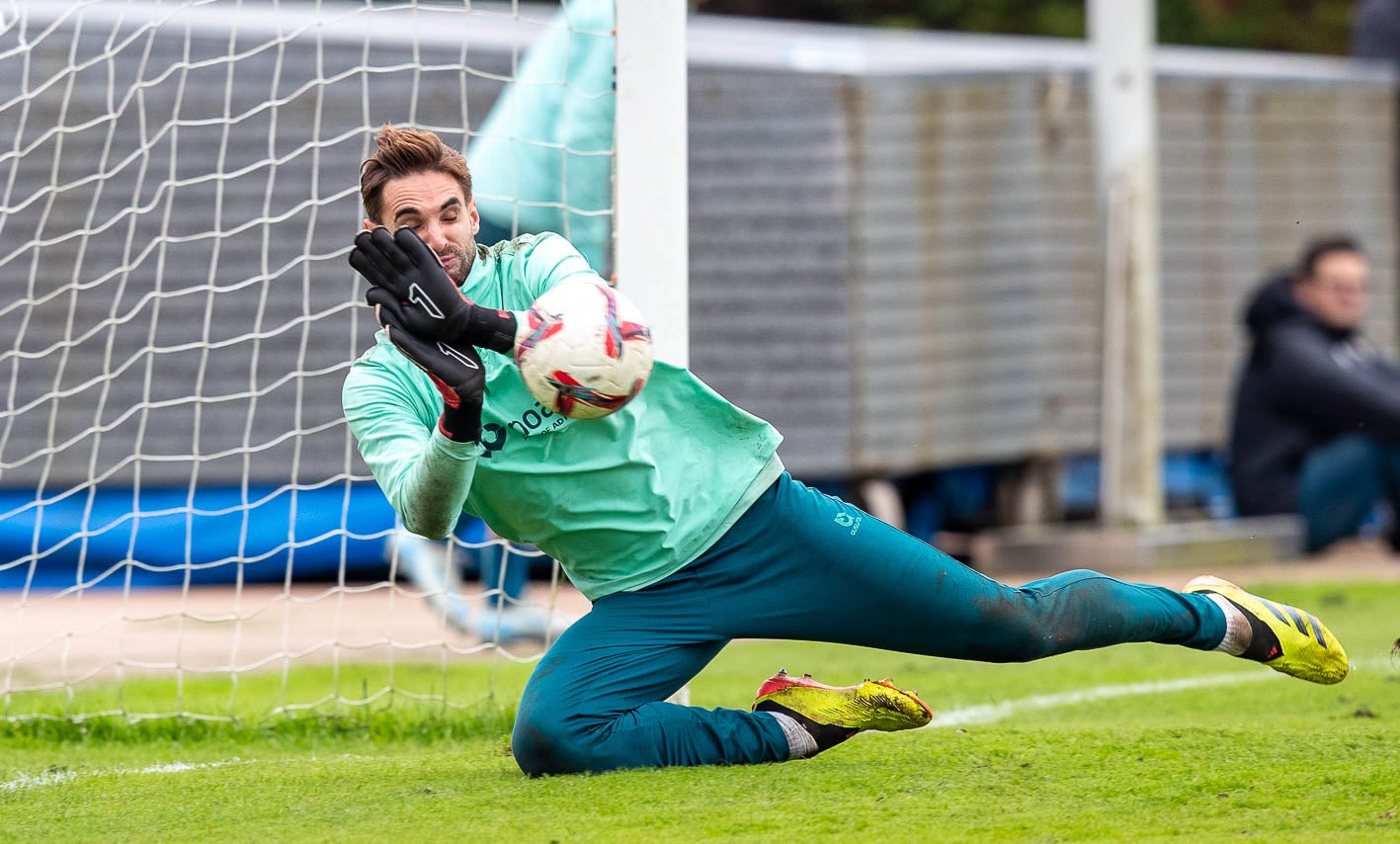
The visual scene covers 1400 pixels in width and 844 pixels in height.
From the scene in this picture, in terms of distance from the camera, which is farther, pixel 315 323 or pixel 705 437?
pixel 315 323

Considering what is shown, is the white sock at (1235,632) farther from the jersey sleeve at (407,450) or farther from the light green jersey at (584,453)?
the jersey sleeve at (407,450)

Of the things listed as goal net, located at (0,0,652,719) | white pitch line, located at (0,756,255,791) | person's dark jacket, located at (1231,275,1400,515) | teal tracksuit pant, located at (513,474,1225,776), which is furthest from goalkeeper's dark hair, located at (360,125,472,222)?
person's dark jacket, located at (1231,275,1400,515)

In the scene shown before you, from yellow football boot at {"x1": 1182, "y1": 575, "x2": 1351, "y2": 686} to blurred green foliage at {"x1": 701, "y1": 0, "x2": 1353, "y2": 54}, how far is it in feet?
47.0

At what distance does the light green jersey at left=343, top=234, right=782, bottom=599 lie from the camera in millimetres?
3801

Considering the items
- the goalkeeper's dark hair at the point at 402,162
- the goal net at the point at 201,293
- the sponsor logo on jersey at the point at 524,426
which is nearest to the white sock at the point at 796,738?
the sponsor logo on jersey at the point at 524,426

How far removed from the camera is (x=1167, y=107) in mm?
10344

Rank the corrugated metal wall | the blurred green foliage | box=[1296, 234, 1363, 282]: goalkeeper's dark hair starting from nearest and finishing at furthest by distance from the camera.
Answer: the corrugated metal wall → box=[1296, 234, 1363, 282]: goalkeeper's dark hair → the blurred green foliage

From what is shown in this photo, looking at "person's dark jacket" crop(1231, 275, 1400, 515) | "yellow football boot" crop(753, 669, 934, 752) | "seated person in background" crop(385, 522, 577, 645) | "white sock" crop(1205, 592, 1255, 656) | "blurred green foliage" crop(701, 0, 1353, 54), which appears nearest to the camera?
"yellow football boot" crop(753, 669, 934, 752)

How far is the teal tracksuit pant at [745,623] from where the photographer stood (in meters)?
3.88

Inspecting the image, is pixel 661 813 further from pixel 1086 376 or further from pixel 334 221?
pixel 1086 376

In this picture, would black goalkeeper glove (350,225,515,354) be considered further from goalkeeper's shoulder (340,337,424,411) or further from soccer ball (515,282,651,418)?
goalkeeper's shoulder (340,337,424,411)

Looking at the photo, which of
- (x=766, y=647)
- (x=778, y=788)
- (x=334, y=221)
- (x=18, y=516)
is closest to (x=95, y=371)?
(x=18, y=516)

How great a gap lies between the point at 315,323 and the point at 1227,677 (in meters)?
4.92

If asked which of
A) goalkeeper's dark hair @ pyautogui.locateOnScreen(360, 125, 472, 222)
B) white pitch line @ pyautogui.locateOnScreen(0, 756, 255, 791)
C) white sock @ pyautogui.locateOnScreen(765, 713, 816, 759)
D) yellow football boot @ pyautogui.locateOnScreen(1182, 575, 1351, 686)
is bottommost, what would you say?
white pitch line @ pyautogui.locateOnScreen(0, 756, 255, 791)
